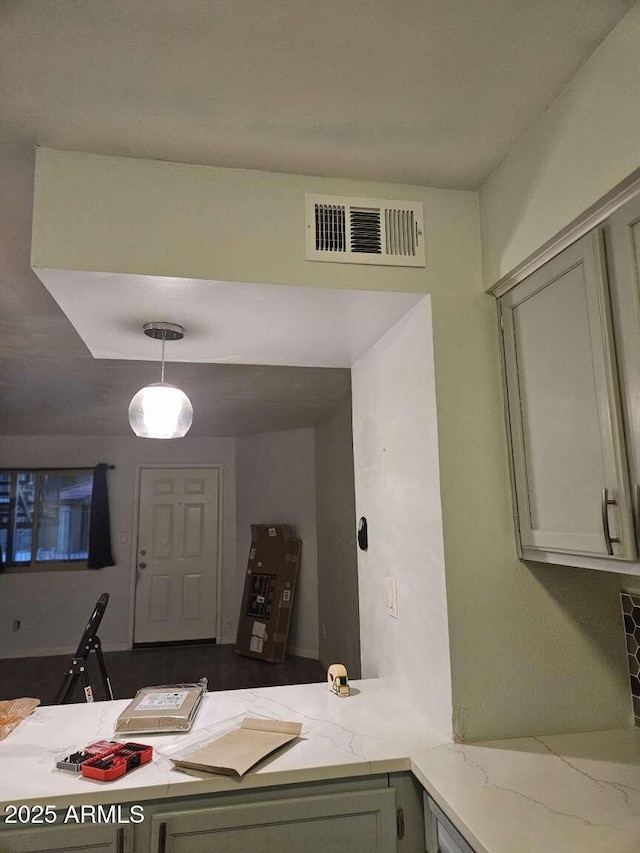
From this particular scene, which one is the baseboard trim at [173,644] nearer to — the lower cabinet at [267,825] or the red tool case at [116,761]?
the red tool case at [116,761]

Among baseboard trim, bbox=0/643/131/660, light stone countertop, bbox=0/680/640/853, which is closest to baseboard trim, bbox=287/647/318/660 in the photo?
baseboard trim, bbox=0/643/131/660

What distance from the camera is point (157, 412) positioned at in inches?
76.6

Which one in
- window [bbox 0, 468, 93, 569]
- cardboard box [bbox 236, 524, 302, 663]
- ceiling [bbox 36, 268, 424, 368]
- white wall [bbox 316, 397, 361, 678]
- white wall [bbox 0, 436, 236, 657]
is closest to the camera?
ceiling [bbox 36, 268, 424, 368]

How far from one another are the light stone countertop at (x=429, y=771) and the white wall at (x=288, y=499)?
4154 mm

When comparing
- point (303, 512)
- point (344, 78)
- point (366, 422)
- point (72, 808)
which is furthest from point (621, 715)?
point (303, 512)

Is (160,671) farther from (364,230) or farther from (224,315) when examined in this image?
(364,230)

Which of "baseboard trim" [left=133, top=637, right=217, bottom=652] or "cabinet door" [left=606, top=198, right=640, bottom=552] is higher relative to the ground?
"cabinet door" [left=606, top=198, right=640, bottom=552]

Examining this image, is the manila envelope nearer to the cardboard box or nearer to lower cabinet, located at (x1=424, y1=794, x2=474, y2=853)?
lower cabinet, located at (x1=424, y1=794, x2=474, y2=853)

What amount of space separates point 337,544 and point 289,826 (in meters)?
3.77

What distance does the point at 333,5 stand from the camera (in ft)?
3.70

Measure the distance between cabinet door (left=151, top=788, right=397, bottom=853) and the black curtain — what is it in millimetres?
5311

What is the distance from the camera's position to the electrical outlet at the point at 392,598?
1.98 m

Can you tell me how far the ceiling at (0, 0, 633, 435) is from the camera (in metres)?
1.15

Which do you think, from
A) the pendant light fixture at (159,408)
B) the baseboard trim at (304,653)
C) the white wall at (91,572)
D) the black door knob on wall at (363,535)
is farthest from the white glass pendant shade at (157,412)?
the white wall at (91,572)
